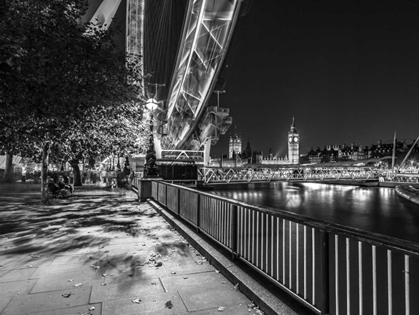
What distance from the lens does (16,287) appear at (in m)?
Answer: 4.28

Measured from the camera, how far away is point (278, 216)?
12.5 feet

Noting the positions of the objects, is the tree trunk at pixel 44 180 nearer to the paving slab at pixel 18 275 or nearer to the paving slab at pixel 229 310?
the paving slab at pixel 18 275

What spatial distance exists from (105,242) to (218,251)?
3017 millimetres

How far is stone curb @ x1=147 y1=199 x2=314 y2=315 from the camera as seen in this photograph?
3.46 meters

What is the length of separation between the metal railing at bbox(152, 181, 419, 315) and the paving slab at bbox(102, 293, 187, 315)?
1300mm

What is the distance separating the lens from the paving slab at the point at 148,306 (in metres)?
3.56

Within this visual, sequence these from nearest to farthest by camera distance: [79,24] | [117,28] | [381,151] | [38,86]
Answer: [38,86] < [79,24] < [117,28] < [381,151]

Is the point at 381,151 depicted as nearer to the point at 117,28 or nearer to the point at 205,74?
the point at 205,74

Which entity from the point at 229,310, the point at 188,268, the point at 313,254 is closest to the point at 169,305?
the point at 229,310

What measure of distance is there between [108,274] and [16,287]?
1.29 meters

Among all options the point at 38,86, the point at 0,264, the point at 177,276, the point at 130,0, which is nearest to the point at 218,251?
the point at 177,276

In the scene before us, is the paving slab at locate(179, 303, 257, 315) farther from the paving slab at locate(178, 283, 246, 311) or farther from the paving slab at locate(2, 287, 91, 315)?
the paving slab at locate(2, 287, 91, 315)

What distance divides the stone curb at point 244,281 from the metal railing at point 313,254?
7.0 inches

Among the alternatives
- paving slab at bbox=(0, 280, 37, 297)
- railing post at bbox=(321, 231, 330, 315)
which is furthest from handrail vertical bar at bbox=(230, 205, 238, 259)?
paving slab at bbox=(0, 280, 37, 297)
